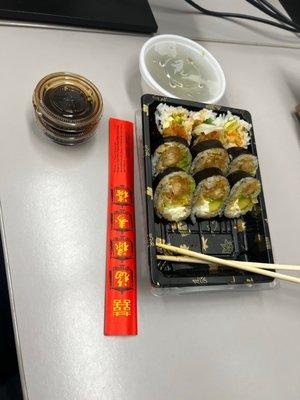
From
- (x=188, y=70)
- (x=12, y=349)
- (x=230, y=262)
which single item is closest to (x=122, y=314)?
(x=230, y=262)

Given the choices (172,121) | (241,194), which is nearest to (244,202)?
(241,194)

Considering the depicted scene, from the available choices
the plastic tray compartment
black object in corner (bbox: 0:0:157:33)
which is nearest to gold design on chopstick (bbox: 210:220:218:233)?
the plastic tray compartment

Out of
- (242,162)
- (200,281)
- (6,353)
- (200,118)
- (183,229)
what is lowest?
(6,353)

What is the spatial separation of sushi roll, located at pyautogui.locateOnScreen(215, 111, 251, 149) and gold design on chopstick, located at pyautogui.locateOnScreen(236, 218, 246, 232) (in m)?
0.17

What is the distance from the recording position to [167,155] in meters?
0.77

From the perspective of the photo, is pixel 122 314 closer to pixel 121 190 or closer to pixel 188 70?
pixel 121 190

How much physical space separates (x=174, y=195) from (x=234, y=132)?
223 millimetres

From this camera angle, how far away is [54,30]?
929 mm

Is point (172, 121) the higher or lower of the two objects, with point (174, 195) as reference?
higher

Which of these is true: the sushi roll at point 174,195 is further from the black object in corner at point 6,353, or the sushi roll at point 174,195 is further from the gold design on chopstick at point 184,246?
the black object in corner at point 6,353

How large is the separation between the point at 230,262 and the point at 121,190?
263 millimetres

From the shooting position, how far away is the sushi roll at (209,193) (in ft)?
2.51

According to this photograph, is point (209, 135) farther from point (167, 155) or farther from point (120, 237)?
point (120, 237)

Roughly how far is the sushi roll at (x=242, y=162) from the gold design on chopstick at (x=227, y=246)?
0.15 meters
